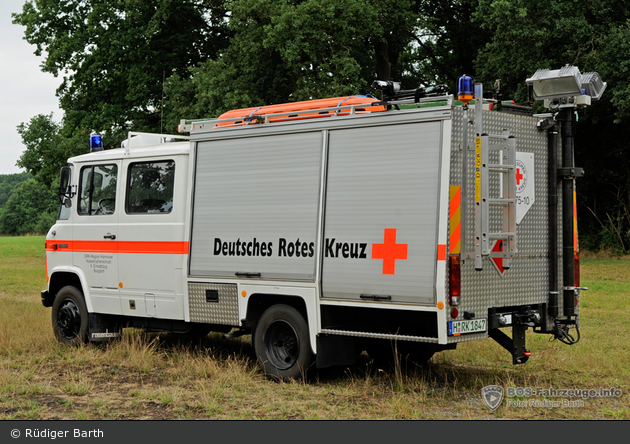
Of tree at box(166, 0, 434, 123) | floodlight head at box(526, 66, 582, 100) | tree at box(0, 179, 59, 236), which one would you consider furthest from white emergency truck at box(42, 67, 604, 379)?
tree at box(0, 179, 59, 236)

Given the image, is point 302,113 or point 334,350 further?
point 302,113

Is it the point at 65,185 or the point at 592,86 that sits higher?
the point at 592,86

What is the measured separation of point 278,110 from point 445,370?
3498 millimetres

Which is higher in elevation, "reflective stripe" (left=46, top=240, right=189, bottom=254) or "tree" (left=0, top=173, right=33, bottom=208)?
"tree" (left=0, top=173, right=33, bottom=208)

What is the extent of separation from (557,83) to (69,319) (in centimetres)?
693

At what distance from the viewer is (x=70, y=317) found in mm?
10211

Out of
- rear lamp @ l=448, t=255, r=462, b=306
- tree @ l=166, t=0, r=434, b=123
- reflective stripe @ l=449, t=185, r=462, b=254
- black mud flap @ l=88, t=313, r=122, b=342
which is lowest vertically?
black mud flap @ l=88, t=313, r=122, b=342

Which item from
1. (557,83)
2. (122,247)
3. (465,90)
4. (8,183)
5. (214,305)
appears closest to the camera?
(465,90)

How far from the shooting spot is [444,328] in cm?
671

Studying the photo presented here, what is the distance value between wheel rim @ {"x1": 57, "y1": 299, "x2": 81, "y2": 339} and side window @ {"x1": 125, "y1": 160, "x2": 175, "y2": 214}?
5.76 ft

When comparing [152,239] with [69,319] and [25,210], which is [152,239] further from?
[25,210]

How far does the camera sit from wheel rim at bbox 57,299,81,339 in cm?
1016

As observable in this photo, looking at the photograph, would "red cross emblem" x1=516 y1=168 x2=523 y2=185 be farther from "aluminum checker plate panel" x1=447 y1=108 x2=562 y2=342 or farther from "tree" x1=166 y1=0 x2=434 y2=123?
"tree" x1=166 y1=0 x2=434 y2=123

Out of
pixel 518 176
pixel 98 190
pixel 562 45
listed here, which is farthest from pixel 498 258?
pixel 562 45
